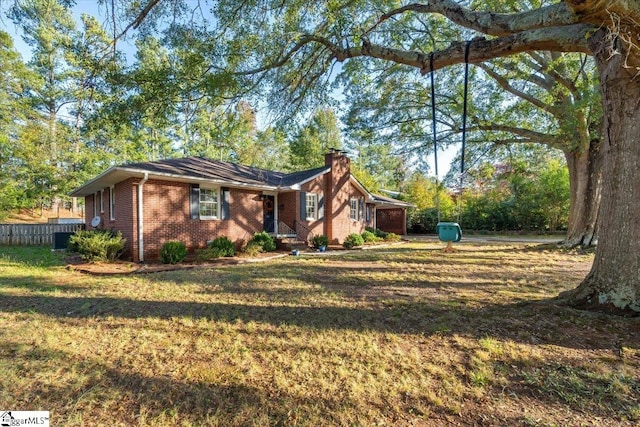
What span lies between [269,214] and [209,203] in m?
3.70

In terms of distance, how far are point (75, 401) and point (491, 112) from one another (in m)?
15.0

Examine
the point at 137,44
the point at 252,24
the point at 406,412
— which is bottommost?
the point at 406,412

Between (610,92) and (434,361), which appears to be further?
(610,92)

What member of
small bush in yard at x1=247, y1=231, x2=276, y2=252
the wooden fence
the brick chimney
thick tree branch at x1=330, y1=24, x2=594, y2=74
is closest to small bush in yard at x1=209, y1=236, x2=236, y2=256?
small bush in yard at x1=247, y1=231, x2=276, y2=252

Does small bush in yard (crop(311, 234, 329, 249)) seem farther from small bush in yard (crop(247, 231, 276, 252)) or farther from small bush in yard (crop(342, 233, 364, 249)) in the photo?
small bush in yard (crop(247, 231, 276, 252))

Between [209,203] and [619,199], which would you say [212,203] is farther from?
[619,199]

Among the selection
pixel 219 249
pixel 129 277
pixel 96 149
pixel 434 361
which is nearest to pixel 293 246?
pixel 219 249

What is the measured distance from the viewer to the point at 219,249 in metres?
10.7

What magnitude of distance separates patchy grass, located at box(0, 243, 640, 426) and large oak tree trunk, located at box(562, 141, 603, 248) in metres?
8.78

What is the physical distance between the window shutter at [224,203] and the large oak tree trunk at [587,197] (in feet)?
45.6

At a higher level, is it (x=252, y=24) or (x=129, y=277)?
(x=252, y=24)

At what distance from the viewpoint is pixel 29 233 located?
615 inches

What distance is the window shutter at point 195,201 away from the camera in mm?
10969

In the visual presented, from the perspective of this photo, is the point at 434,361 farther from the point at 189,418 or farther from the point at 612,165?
the point at 612,165
